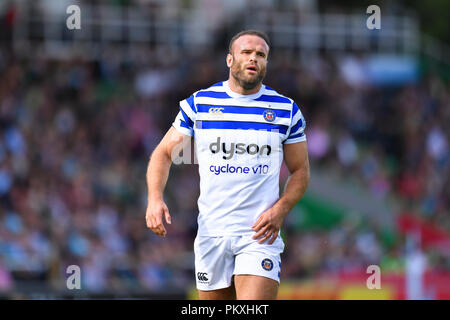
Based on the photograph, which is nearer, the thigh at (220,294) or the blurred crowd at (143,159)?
the thigh at (220,294)

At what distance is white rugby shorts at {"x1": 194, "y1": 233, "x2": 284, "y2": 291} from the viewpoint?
20.3ft

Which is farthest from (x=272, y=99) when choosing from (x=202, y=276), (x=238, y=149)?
(x=202, y=276)

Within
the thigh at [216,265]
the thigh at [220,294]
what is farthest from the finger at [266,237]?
the thigh at [220,294]

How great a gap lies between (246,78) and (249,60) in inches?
5.0

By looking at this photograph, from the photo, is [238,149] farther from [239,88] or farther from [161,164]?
[161,164]

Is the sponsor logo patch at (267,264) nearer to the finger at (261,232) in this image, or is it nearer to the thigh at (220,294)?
the finger at (261,232)

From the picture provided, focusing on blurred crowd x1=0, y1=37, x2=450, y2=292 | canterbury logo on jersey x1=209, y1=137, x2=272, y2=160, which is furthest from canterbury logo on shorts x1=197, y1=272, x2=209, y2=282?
blurred crowd x1=0, y1=37, x2=450, y2=292

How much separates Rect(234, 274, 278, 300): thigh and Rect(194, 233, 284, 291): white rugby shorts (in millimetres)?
36

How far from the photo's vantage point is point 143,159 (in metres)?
17.8

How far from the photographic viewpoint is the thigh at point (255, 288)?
6.09 m

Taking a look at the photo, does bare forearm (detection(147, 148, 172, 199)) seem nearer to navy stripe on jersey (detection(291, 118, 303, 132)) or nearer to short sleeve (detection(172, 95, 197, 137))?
short sleeve (detection(172, 95, 197, 137))

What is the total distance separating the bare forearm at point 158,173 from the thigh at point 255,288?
0.82 meters

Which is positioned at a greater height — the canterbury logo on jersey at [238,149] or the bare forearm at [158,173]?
the canterbury logo on jersey at [238,149]

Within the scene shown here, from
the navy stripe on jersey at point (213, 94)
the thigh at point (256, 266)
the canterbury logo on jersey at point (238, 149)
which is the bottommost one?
the thigh at point (256, 266)
